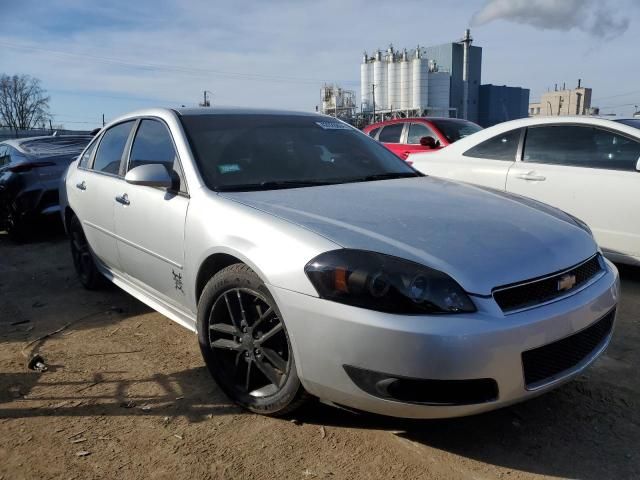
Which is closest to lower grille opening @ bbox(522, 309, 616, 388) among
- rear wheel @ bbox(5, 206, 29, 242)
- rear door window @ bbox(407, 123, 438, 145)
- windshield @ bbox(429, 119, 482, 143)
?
rear wheel @ bbox(5, 206, 29, 242)

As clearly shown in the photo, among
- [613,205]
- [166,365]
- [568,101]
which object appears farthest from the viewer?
[568,101]

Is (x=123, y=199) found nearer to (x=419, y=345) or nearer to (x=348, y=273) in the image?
(x=348, y=273)

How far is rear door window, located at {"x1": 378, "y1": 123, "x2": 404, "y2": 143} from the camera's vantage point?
9797mm

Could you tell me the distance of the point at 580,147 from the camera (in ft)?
16.1

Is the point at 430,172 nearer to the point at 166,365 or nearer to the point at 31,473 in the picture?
the point at 166,365

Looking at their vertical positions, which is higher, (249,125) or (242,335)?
(249,125)

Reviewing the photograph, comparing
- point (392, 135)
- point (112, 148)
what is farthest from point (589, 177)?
point (392, 135)

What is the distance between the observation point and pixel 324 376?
2.18 meters

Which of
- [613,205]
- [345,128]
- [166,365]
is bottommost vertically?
[166,365]

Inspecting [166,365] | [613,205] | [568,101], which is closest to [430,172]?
[613,205]

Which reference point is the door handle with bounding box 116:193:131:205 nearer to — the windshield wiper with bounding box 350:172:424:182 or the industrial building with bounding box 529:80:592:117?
the windshield wiper with bounding box 350:172:424:182

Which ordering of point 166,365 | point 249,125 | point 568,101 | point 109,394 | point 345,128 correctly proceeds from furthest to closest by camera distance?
point 568,101, point 345,128, point 249,125, point 166,365, point 109,394

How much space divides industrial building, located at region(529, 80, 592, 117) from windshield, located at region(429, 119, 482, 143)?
5308cm

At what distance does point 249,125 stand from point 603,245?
10.1 feet
